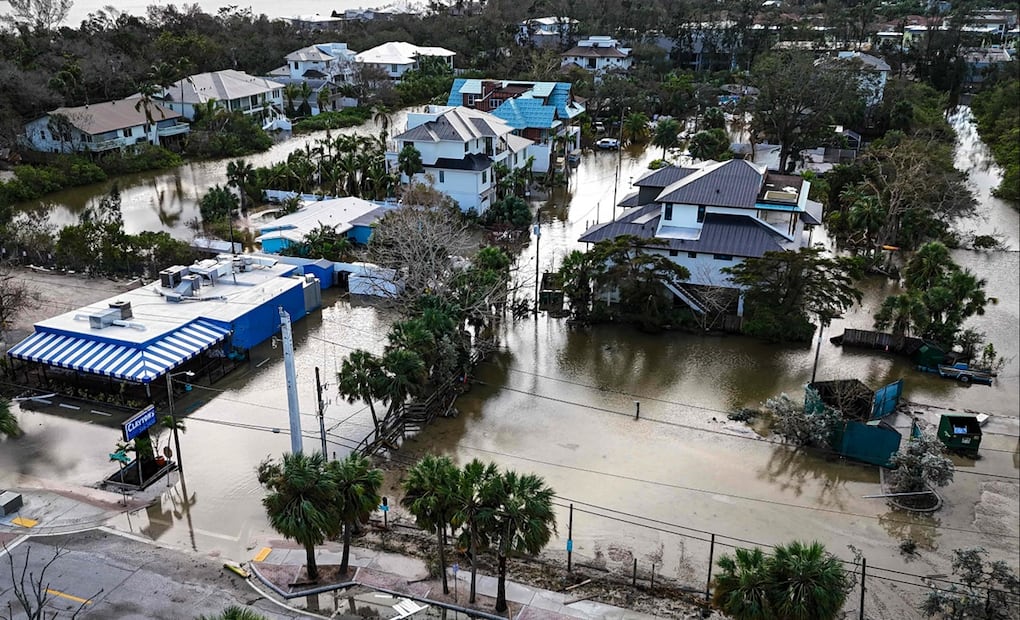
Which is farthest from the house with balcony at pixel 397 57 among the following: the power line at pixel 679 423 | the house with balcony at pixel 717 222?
the power line at pixel 679 423

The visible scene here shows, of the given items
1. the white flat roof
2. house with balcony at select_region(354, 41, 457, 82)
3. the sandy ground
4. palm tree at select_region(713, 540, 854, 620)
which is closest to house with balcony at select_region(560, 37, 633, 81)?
house with balcony at select_region(354, 41, 457, 82)

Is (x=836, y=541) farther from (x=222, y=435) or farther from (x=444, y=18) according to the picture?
(x=444, y=18)

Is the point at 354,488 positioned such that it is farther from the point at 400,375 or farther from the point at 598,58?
the point at 598,58

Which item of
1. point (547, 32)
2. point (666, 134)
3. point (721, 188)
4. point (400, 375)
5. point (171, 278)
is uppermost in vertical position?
point (547, 32)

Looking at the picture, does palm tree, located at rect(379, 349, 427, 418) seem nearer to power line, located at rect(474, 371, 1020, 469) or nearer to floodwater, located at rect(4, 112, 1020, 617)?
floodwater, located at rect(4, 112, 1020, 617)

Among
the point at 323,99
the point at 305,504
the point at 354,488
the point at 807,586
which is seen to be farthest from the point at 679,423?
the point at 323,99

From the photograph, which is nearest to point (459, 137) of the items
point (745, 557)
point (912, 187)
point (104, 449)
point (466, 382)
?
point (466, 382)

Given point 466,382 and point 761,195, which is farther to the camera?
point 761,195
